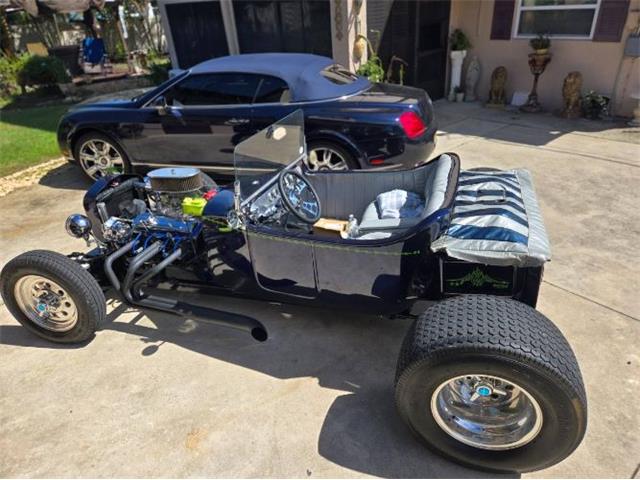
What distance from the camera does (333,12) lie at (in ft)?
26.0

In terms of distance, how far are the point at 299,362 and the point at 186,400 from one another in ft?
2.34

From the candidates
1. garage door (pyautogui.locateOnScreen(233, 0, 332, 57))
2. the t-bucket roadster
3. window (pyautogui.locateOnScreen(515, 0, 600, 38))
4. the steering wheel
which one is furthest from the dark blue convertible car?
window (pyautogui.locateOnScreen(515, 0, 600, 38))

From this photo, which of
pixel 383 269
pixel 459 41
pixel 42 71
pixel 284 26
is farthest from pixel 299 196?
pixel 42 71

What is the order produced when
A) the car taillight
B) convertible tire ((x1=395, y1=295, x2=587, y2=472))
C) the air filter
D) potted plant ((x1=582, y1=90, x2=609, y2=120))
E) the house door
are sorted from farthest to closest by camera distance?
1. the house door
2. potted plant ((x1=582, y1=90, x2=609, y2=120))
3. the car taillight
4. the air filter
5. convertible tire ((x1=395, y1=295, x2=587, y2=472))

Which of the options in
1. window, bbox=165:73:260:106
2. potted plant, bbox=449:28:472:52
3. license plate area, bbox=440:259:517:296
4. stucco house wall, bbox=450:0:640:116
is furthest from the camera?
potted plant, bbox=449:28:472:52

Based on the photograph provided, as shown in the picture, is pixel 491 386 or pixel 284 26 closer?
pixel 491 386

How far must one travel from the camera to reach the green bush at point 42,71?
1142cm

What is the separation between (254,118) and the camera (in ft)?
16.0

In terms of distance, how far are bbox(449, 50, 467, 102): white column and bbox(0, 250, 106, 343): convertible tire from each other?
8.62 metres

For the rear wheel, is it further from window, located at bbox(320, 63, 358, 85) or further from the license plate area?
the license plate area

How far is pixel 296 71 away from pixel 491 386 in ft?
13.0

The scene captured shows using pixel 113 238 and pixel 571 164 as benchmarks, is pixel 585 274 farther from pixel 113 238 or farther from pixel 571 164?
pixel 113 238

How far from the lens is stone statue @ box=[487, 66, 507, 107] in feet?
28.5

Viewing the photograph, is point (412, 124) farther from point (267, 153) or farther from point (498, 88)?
point (498, 88)
